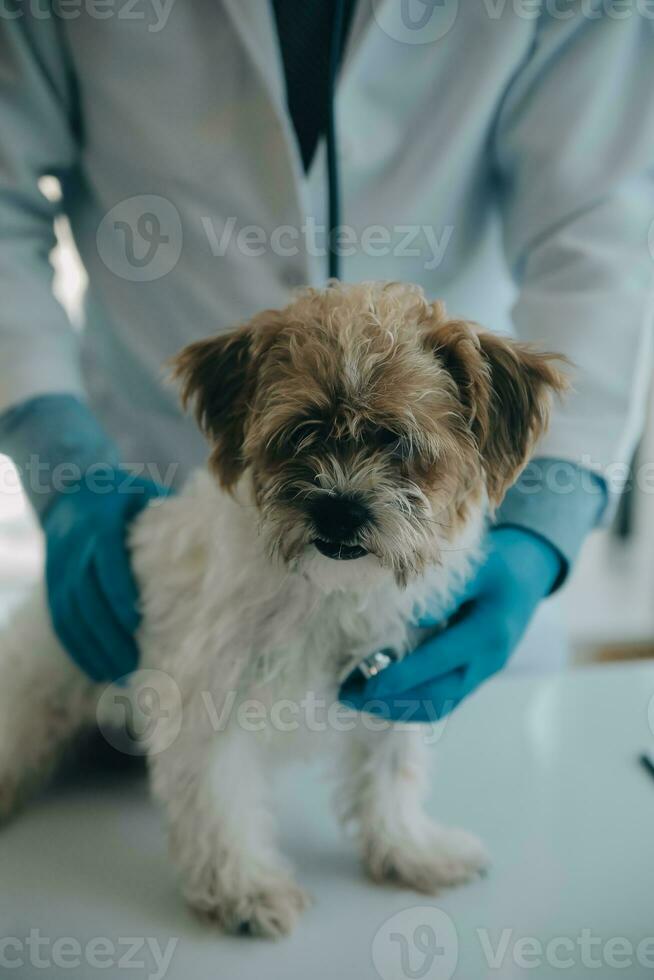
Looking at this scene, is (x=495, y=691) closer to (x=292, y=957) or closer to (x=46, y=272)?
(x=292, y=957)

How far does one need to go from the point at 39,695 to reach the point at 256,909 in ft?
1.95

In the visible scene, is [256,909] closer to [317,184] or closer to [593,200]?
[317,184]

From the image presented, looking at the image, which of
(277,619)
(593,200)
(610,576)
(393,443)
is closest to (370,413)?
(393,443)

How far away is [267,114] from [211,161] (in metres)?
0.14

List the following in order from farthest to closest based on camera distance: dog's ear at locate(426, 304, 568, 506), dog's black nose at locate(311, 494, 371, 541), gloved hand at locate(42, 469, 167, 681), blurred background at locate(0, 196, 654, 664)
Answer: blurred background at locate(0, 196, 654, 664) < gloved hand at locate(42, 469, 167, 681) < dog's ear at locate(426, 304, 568, 506) < dog's black nose at locate(311, 494, 371, 541)

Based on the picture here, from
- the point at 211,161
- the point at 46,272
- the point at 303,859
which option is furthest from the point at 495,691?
the point at 46,272

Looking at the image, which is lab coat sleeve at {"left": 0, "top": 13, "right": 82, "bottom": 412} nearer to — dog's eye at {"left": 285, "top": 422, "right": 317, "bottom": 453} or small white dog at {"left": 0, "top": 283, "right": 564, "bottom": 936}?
small white dog at {"left": 0, "top": 283, "right": 564, "bottom": 936}

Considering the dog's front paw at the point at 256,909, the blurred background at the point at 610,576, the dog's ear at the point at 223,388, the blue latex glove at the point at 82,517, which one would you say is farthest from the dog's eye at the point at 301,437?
the blurred background at the point at 610,576

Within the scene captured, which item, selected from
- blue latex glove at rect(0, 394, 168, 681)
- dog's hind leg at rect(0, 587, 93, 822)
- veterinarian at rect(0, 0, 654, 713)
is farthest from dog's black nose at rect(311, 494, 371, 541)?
dog's hind leg at rect(0, 587, 93, 822)

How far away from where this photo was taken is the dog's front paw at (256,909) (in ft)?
3.51

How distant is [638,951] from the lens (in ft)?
3.20

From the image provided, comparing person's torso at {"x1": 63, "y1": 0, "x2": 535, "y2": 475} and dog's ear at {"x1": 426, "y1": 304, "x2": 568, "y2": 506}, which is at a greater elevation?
person's torso at {"x1": 63, "y1": 0, "x2": 535, "y2": 475}

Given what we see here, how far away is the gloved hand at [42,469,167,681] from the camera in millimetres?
1331

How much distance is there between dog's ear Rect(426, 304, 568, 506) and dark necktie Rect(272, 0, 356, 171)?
51 cm
